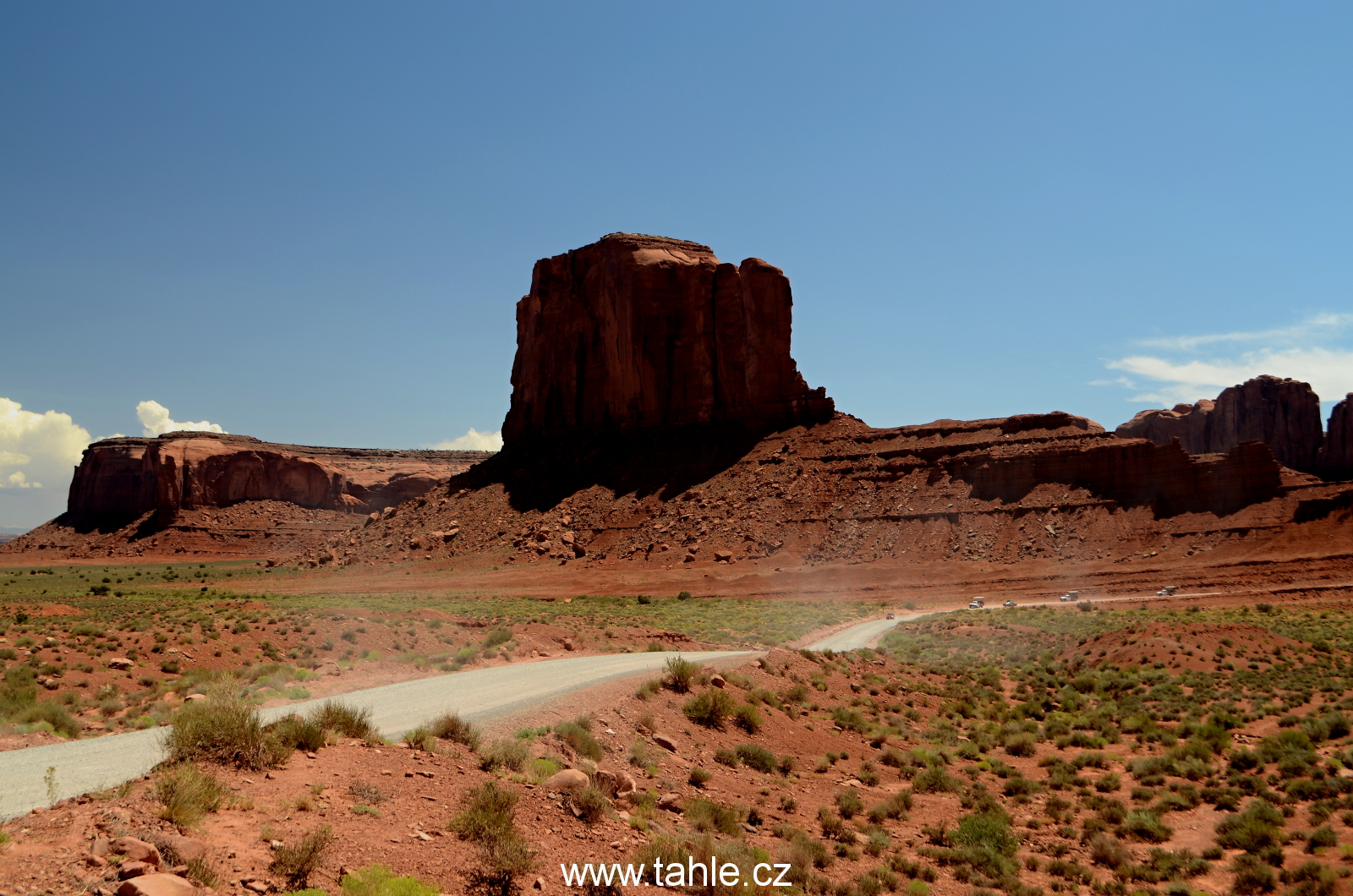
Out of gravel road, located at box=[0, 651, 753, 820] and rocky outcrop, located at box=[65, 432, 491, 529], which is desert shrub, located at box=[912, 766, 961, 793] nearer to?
gravel road, located at box=[0, 651, 753, 820]

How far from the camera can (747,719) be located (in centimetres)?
1605

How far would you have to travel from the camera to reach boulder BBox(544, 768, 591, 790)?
32.8 ft

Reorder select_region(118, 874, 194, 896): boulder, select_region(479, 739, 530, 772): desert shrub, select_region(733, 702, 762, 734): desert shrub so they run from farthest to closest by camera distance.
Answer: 1. select_region(733, 702, 762, 734): desert shrub
2. select_region(479, 739, 530, 772): desert shrub
3. select_region(118, 874, 194, 896): boulder

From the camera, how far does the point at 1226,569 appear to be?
46.7 metres

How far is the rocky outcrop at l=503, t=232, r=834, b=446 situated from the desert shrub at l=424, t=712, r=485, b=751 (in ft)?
215

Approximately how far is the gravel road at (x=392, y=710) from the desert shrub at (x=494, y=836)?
3266 mm

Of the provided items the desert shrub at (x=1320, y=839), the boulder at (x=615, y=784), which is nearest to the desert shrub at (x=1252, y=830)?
the desert shrub at (x=1320, y=839)

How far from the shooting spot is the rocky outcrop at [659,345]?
77.4m

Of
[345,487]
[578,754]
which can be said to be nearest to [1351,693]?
[578,754]

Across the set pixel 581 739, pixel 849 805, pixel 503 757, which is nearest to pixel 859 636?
pixel 849 805

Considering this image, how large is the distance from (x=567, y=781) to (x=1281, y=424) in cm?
12499

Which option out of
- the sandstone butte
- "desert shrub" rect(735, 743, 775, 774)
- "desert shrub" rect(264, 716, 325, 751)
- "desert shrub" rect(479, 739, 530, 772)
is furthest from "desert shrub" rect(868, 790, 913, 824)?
the sandstone butte

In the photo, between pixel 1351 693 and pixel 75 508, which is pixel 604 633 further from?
pixel 75 508

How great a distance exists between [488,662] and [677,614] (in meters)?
19.2
